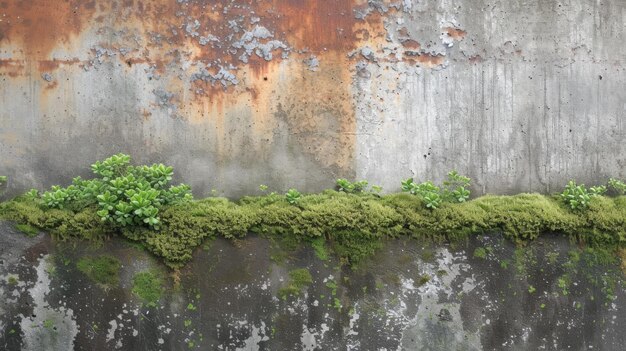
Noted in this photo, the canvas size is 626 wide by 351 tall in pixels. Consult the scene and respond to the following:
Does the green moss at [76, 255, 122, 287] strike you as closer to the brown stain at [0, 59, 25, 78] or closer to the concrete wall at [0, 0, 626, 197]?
the concrete wall at [0, 0, 626, 197]

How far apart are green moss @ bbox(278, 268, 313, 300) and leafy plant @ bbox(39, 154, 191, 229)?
37.4 inches

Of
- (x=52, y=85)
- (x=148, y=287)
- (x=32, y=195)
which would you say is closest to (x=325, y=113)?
(x=148, y=287)

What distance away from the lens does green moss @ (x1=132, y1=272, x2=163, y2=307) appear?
13.1 feet

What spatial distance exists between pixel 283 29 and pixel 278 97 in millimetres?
546

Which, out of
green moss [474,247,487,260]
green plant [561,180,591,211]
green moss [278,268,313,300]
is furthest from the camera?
green plant [561,180,591,211]

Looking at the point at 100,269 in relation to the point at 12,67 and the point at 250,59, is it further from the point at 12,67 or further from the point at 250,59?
the point at 250,59

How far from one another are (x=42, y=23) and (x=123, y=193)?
5.26ft

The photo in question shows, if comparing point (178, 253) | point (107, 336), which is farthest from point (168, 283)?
point (107, 336)

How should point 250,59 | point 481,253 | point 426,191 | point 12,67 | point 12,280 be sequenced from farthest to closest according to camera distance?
1. point 250,59
2. point 12,67
3. point 426,191
4. point 481,253
5. point 12,280

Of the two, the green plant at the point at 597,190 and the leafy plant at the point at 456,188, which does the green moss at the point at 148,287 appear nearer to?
the leafy plant at the point at 456,188

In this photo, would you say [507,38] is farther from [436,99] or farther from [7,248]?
[7,248]

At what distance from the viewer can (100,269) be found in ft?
13.1

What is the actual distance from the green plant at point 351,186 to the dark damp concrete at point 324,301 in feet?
1.83

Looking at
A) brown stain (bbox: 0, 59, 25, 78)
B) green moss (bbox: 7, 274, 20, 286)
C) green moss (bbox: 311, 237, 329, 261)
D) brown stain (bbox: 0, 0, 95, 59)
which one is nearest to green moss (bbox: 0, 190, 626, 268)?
green moss (bbox: 311, 237, 329, 261)
